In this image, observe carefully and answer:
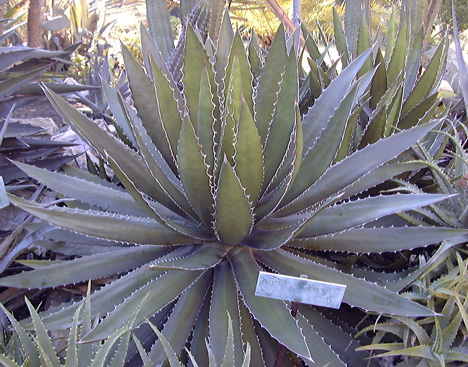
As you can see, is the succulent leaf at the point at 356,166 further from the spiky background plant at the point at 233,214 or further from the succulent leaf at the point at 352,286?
the succulent leaf at the point at 352,286

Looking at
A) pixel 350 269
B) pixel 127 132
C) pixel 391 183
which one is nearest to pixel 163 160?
pixel 127 132

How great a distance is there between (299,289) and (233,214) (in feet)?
0.86

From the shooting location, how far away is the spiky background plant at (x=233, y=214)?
1.16 m

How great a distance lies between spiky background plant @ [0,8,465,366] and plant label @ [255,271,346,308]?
0.09m

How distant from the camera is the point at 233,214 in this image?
1.16m

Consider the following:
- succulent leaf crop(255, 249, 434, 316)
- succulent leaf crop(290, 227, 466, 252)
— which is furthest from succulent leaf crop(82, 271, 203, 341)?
succulent leaf crop(290, 227, 466, 252)

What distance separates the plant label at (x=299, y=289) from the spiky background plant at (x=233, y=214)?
3.7 inches

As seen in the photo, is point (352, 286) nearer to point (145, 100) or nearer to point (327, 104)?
point (327, 104)

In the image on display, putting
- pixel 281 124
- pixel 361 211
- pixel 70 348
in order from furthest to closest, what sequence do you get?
pixel 281 124, pixel 361 211, pixel 70 348

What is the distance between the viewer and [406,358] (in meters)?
1.14

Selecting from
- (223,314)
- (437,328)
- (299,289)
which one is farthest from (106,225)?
(437,328)

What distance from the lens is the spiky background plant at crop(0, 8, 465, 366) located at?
1.16 metres

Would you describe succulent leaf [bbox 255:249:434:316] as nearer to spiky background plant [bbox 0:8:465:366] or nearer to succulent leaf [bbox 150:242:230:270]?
spiky background plant [bbox 0:8:465:366]

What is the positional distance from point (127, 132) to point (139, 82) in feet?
0.79
